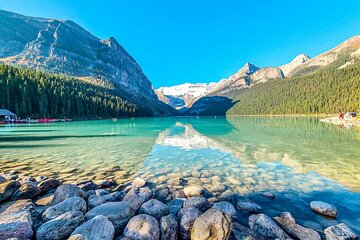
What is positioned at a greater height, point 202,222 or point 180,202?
point 202,222

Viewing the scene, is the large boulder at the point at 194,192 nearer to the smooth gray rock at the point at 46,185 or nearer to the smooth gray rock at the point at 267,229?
the smooth gray rock at the point at 267,229

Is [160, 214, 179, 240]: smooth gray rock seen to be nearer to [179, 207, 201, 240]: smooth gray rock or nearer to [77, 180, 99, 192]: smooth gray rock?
[179, 207, 201, 240]: smooth gray rock

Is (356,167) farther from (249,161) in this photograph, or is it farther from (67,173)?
(67,173)

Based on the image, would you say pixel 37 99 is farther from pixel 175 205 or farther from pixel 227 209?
pixel 227 209

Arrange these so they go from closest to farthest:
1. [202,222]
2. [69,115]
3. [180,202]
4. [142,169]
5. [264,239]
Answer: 1. [202,222]
2. [264,239]
3. [180,202]
4. [142,169]
5. [69,115]

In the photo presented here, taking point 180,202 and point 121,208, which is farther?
point 180,202

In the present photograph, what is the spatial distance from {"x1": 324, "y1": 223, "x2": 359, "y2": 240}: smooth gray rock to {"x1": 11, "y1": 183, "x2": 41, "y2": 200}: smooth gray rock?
1208cm

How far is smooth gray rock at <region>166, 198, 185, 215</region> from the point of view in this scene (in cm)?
807

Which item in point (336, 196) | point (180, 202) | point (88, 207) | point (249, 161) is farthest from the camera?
point (249, 161)

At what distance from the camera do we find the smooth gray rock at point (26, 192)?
9.12 m

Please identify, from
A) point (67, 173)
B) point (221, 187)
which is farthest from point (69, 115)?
point (221, 187)

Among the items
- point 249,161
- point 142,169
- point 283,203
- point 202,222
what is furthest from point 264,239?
point 249,161

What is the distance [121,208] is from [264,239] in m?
4.89

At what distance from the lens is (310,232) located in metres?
6.89
